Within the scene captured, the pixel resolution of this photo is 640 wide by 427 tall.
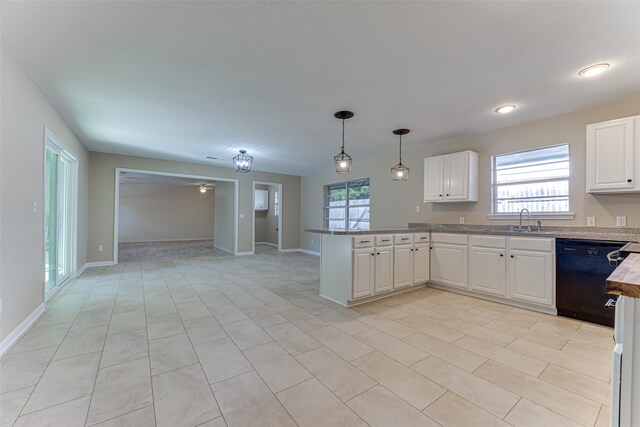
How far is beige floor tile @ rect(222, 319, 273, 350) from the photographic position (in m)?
2.31

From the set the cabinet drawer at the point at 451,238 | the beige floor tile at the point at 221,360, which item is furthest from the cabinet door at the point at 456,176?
the beige floor tile at the point at 221,360

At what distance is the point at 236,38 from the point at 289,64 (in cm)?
50

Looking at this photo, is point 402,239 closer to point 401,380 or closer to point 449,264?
point 449,264

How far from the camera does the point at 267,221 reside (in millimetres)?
10328

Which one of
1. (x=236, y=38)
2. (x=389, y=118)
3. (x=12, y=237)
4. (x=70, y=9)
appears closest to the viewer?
(x=70, y=9)

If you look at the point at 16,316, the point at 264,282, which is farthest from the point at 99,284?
the point at 264,282

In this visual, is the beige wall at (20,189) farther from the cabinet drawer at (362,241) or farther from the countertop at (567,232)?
the cabinet drawer at (362,241)

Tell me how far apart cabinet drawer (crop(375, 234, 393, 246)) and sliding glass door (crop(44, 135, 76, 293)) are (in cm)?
415

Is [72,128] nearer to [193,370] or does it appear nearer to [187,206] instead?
[193,370]

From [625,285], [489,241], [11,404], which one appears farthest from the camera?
[489,241]

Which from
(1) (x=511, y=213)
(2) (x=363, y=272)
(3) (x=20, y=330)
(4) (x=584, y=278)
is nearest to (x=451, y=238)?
(1) (x=511, y=213)

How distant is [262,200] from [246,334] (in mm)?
8219

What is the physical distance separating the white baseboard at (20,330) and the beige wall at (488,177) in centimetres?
530

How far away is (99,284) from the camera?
4207mm
